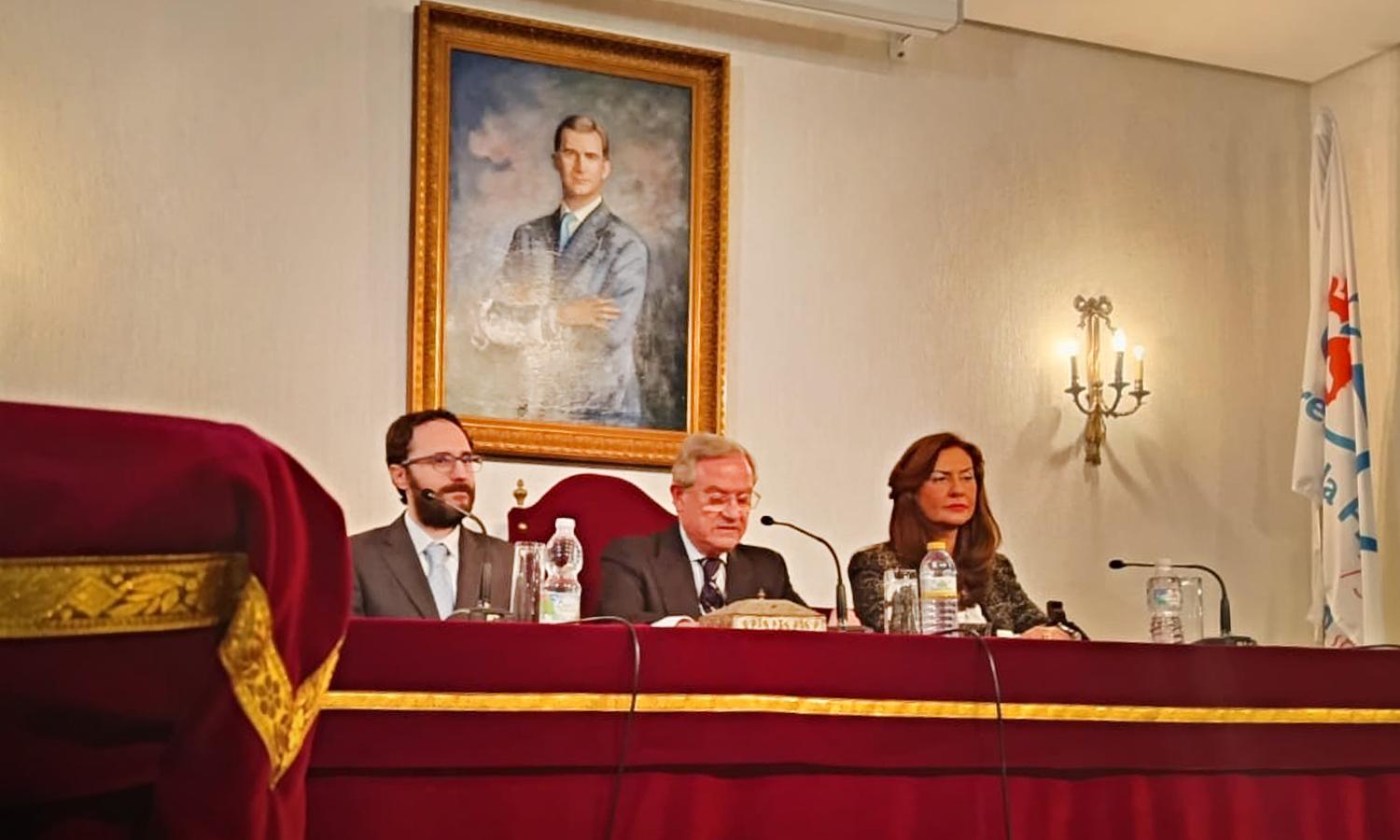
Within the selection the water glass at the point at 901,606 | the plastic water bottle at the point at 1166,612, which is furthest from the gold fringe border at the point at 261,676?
the plastic water bottle at the point at 1166,612

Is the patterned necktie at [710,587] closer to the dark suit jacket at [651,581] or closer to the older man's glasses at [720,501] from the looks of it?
the dark suit jacket at [651,581]

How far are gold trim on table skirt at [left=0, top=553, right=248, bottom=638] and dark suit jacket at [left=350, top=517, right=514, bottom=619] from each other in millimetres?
2610

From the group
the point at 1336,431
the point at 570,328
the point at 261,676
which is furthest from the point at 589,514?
the point at 261,676

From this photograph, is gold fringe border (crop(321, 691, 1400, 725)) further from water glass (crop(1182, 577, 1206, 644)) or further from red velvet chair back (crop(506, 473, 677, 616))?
water glass (crop(1182, 577, 1206, 644))

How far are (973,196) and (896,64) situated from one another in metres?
0.57

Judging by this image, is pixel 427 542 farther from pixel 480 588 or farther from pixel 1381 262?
pixel 1381 262

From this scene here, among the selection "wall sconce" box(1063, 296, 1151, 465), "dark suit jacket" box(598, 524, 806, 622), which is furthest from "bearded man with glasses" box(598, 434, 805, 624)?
"wall sconce" box(1063, 296, 1151, 465)

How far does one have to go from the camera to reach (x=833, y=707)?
2.39m

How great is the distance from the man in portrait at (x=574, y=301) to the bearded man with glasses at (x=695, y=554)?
118 centimetres

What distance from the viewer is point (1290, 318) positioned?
6.59m

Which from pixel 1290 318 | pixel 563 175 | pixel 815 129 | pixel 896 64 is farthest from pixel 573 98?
pixel 1290 318

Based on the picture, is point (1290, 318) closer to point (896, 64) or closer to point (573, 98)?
point (896, 64)

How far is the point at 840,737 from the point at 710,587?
181 centimetres

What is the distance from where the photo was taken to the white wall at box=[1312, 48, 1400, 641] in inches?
247
